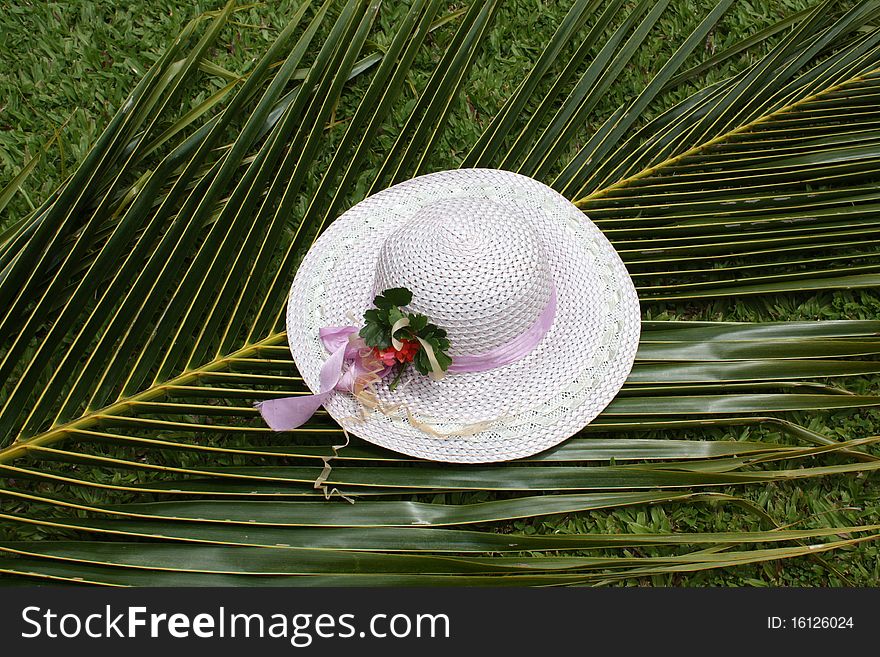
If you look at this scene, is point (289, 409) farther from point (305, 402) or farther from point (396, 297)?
point (396, 297)

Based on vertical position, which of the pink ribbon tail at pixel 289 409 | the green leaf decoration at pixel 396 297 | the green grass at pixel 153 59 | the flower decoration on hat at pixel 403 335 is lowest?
the pink ribbon tail at pixel 289 409

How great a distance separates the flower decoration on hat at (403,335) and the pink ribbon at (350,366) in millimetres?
65

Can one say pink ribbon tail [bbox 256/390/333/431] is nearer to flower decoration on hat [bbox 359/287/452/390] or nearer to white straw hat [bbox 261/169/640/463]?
white straw hat [bbox 261/169/640/463]

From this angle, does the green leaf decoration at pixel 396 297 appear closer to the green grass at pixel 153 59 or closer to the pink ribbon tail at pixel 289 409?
the pink ribbon tail at pixel 289 409

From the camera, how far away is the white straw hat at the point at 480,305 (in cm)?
111

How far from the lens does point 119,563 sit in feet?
3.58

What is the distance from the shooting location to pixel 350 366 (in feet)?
3.97

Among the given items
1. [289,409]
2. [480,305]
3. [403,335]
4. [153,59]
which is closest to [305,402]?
[289,409]

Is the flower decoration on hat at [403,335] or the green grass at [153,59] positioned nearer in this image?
the flower decoration on hat at [403,335]

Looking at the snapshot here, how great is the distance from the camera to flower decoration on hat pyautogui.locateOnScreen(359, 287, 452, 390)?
1085 mm

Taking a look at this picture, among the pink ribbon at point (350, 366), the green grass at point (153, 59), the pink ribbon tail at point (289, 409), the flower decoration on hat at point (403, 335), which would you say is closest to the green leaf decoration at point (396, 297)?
the flower decoration on hat at point (403, 335)

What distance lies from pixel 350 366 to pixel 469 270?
0.27m

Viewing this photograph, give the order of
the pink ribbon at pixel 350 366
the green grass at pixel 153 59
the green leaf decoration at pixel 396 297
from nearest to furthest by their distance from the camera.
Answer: the green leaf decoration at pixel 396 297, the pink ribbon at pixel 350 366, the green grass at pixel 153 59

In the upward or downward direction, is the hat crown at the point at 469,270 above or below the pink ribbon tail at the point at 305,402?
above
